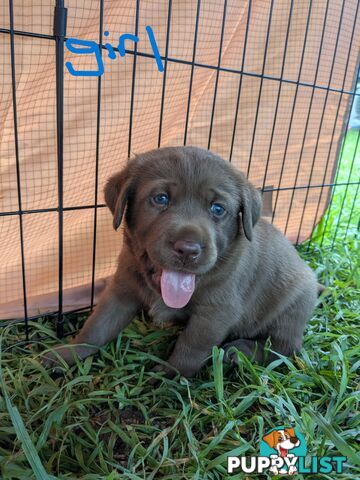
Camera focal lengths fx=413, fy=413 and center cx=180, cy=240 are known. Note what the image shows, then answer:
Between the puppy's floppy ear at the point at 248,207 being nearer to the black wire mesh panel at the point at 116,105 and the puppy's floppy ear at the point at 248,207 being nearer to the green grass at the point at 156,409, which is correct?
the green grass at the point at 156,409

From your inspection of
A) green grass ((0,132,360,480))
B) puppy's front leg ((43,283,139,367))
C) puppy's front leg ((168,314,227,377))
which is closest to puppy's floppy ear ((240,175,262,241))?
puppy's front leg ((168,314,227,377))

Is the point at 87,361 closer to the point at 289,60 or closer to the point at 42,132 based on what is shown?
the point at 42,132

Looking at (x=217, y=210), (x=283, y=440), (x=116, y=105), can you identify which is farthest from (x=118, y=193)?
(x=283, y=440)

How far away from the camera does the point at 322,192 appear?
418cm

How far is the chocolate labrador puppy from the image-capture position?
5.83 ft

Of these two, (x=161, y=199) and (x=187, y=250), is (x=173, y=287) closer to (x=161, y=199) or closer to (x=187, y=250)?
(x=187, y=250)

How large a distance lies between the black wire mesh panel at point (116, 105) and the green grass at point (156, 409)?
48 centimetres

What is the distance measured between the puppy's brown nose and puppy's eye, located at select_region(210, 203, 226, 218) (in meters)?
0.25

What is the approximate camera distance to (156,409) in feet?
6.27

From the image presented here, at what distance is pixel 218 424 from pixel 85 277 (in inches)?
62.5

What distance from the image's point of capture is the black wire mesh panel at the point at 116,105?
89.4 inches

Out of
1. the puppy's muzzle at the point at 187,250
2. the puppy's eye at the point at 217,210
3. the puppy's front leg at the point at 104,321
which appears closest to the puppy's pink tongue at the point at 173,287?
the puppy's muzzle at the point at 187,250

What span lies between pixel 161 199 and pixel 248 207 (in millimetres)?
423

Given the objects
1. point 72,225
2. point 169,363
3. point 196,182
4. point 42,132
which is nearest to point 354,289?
point 169,363
